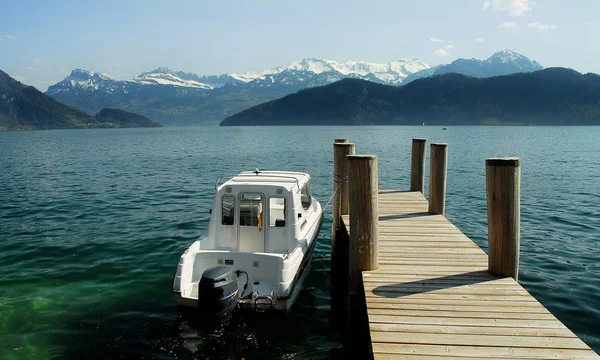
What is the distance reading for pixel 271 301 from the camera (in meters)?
7.88

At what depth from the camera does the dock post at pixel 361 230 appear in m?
7.00

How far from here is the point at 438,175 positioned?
11.0 m

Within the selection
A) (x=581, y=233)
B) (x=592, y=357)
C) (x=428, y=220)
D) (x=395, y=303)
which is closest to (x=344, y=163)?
(x=428, y=220)

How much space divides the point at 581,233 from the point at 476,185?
11.9m

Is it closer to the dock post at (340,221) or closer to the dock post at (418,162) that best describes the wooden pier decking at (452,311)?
the dock post at (340,221)

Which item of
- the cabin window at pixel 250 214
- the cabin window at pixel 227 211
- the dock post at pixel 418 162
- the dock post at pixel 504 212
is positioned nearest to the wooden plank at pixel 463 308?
the dock post at pixel 504 212

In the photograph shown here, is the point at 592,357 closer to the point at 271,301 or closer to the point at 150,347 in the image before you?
the point at 271,301

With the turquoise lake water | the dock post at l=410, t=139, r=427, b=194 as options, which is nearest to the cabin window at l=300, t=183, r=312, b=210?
the turquoise lake water

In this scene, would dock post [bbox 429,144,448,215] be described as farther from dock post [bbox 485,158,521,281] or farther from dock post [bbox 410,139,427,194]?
dock post [bbox 485,158,521,281]

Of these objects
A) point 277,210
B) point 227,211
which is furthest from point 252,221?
point 277,210

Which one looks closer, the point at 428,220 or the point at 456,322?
the point at 456,322

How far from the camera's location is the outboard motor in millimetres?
7184

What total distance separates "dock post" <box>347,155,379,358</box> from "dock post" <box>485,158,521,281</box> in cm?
177

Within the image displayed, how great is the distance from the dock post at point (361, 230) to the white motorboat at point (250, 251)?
4.76 ft
